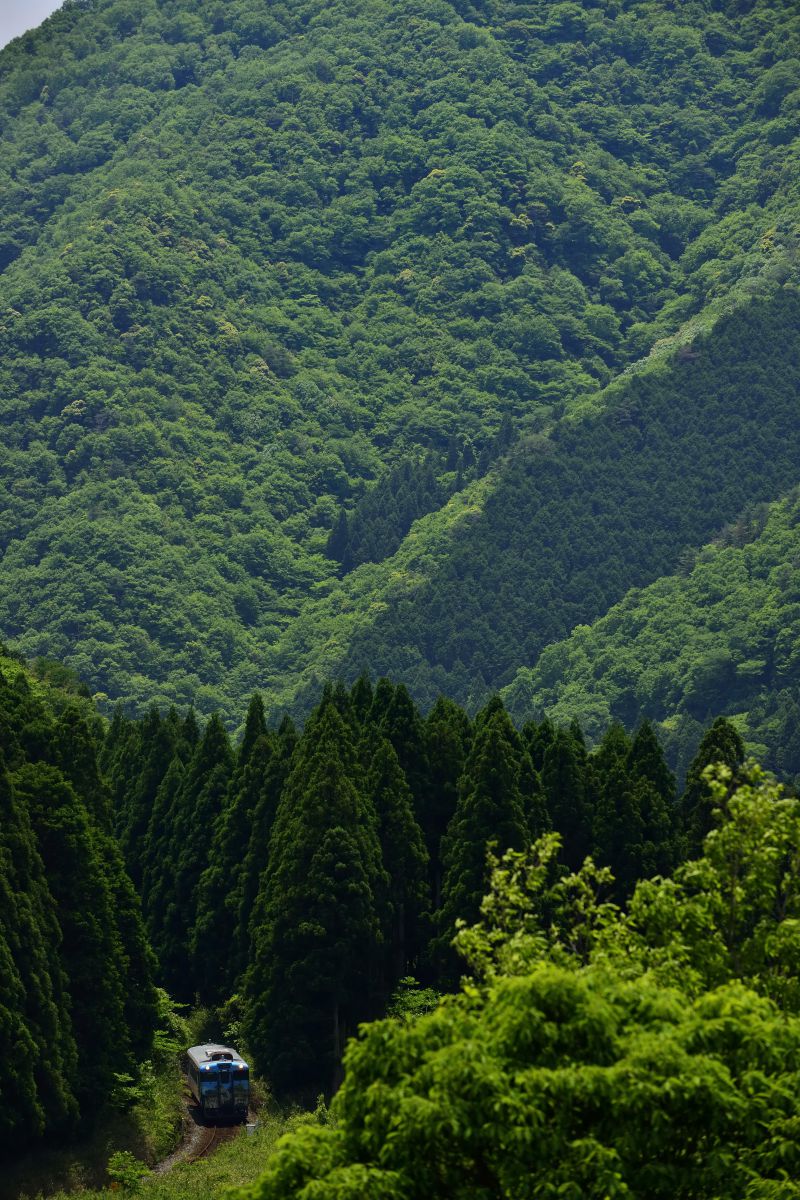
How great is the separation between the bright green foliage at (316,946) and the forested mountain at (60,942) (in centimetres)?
390

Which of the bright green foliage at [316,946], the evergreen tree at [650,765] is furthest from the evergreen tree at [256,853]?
the evergreen tree at [650,765]

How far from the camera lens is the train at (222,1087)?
72438 millimetres

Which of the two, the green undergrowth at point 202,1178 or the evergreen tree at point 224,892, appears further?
the evergreen tree at point 224,892

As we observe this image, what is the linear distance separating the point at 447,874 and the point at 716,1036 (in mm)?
43704

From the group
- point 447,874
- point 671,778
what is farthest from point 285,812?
point 671,778

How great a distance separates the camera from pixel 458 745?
284 ft

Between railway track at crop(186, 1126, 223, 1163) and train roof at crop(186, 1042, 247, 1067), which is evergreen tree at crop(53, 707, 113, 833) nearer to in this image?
train roof at crop(186, 1042, 247, 1067)

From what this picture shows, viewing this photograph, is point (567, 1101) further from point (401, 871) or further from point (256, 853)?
point (256, 853)

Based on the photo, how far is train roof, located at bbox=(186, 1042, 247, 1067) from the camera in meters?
73.0

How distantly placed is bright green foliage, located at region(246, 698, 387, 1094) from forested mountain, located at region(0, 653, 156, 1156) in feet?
12.8

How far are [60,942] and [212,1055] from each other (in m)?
7.18

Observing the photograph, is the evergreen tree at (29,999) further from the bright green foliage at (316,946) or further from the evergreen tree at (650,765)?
the evergreen tree at (650,765)

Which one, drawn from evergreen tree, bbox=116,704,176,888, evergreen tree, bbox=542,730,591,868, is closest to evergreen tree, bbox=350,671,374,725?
evergreen tree, bbox=116,704,176,888

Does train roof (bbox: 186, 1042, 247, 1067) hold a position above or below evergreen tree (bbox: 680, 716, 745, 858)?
below
